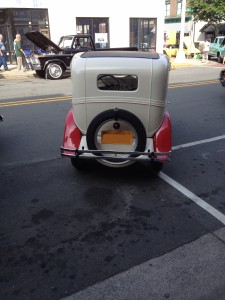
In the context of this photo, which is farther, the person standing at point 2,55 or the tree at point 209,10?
the tree at point 209,10

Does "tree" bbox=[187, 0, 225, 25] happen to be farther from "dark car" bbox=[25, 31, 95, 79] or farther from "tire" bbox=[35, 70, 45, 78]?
"tire" bbox=[35, 70, 45, 78]

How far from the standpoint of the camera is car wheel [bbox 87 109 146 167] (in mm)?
3799

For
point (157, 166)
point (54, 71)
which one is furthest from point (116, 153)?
point (54, 71)

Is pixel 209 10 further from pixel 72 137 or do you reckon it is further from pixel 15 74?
pixel 72 137

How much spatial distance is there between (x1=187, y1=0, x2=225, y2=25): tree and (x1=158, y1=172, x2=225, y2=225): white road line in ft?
90.6

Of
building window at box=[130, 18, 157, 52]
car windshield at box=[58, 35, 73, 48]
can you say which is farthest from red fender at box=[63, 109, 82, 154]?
building window at box=[130, 18, 157, 52]

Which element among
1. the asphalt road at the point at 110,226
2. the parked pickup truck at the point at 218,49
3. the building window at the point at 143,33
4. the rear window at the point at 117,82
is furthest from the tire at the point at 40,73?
the parked pickup truck at the point at 218,49

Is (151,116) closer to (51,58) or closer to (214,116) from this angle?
(214,116)

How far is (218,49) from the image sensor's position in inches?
939

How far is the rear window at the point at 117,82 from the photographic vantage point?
3.88 m

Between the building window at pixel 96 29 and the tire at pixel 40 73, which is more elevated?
the building window at pixel 96 29

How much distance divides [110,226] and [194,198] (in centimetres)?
122

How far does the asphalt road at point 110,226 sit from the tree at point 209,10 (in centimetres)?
2590

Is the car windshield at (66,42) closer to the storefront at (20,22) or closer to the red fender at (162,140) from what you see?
the storefront at (20,22)
